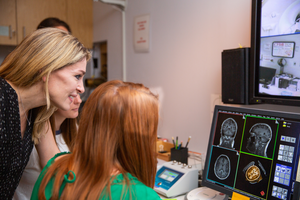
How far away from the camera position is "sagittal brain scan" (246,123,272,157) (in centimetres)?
110

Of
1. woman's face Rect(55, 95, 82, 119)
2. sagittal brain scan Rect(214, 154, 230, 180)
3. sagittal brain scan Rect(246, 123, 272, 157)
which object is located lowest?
sagittal brain scan Rect(214, 154, 230, 180)

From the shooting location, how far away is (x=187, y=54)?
1950 mm

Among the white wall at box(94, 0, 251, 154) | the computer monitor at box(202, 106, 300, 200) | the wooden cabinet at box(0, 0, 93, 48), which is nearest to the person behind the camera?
the computer monitor at box(202, 106, 300, 200)

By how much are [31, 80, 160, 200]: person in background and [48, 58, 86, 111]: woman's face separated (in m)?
0.34

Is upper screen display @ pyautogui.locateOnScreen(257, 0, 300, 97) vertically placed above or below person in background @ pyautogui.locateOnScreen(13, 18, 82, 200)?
above

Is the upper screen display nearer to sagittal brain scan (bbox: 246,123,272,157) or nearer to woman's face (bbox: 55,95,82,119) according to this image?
sagittal brain scan (bbox: 246,123,272,157)

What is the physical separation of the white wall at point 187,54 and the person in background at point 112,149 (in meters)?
1.04

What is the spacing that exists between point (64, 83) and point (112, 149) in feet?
1.52

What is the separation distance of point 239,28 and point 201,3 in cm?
37

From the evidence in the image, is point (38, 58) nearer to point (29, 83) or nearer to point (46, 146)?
point (29, 83)

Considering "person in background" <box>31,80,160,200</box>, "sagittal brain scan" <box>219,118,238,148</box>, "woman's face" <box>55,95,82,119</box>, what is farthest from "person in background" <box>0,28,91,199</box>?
"sagittal brain scan" <box>219,118,238,148</box>

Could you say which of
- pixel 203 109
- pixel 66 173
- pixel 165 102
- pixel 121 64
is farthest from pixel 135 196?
pixel 121 64

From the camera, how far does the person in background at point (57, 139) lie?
143 centimetres

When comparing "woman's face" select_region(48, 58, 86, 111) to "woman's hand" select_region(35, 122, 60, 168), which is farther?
"woman's hand" select_region(35, 122, 60, 168)
